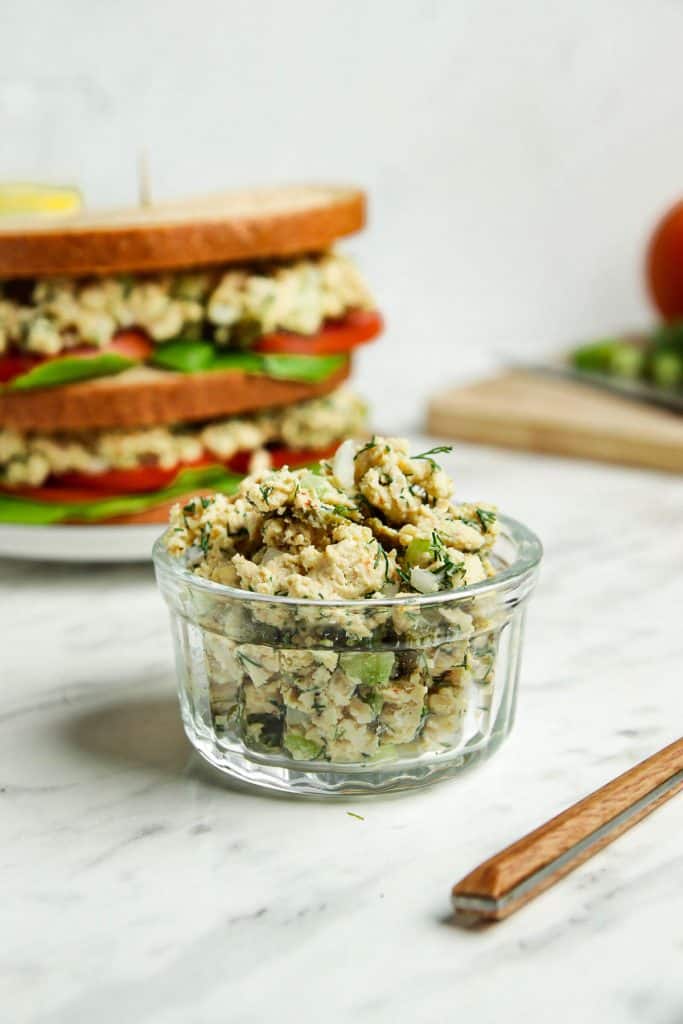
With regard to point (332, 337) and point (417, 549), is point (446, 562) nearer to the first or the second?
point (417, 549)

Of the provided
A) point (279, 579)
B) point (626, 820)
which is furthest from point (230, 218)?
point (626, 820)

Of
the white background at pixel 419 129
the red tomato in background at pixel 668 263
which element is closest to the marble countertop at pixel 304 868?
the white background at pixel 419 129

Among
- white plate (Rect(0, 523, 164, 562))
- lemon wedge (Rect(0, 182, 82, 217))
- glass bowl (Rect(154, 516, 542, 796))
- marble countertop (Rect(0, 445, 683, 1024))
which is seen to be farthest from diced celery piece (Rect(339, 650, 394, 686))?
lemon wedge (Rect(0, 182, 82, 217))

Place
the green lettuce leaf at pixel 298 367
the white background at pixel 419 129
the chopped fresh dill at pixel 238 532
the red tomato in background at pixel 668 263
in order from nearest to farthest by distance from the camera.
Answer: the chopped fresh dill at pixel 238 532
the green lettuce leaf at pixel 298 367
the white background at pixel 419 129
the red tomato in background at pixel 668 263

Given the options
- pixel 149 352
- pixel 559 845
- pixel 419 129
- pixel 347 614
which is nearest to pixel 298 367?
pixel 149 352

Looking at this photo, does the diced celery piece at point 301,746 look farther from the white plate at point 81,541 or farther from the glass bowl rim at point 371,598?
the white plate at point 81,541

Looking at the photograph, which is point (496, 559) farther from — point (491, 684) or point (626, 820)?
point (626, 820)
